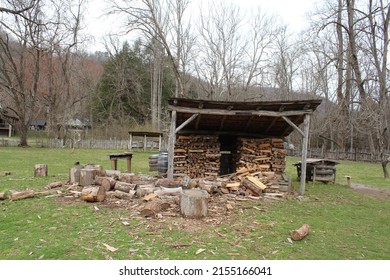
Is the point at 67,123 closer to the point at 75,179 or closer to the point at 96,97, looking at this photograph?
the point at 96,97

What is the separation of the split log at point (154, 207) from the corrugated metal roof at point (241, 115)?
3448 millimetres

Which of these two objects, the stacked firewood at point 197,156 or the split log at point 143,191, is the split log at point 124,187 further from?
the stacked firewood at point 197,156

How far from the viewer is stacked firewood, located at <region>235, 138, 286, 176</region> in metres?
10.2

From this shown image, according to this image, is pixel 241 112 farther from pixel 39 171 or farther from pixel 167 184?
pixel 39 171

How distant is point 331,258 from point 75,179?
6976 millimetres

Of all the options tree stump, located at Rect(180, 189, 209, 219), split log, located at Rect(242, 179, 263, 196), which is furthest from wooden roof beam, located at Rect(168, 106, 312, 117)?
tree stump, located at Rect(180, 189, 209, 219)

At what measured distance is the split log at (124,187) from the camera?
7.17 metres

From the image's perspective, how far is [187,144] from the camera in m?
10.3

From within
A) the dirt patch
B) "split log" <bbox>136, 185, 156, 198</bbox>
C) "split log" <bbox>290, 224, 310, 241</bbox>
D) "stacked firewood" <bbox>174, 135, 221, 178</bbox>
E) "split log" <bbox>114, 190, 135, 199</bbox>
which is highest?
"stacked firewood" <bbox>174, 135, 221, 178</bbox>

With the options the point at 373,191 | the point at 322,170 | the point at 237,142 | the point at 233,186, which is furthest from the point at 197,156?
the point at 373,191

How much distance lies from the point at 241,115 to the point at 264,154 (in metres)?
2.15

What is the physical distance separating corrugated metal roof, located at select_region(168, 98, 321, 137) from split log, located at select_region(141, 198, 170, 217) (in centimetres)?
345

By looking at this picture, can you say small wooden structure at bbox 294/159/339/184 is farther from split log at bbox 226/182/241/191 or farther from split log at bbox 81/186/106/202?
split log at bbox 81/186/106/202

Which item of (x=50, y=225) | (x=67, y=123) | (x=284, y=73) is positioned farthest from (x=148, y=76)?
(x=50, y=225)
